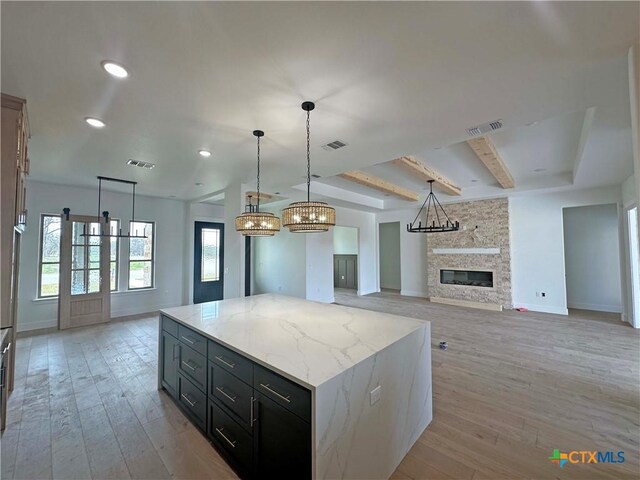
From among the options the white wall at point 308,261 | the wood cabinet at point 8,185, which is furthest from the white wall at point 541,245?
the wood cabinet at point 8,185

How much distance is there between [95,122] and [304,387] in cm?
317

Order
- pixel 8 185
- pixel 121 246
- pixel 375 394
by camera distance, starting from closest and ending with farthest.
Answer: pixel 375 394
pixel 8 185
pixel 121 246

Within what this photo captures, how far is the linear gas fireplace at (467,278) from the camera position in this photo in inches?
280

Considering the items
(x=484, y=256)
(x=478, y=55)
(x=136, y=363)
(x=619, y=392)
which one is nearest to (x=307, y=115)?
(x=478, y=55)

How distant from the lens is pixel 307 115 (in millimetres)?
2568

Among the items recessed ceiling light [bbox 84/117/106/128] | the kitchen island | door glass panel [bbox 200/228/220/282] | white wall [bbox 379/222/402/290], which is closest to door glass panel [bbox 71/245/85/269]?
door glass panel [bbox 200/228/220/282]

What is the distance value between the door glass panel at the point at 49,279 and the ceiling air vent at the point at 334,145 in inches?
228

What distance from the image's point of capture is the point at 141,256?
21.2 ft

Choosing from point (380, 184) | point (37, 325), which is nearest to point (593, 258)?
point (380, 184)

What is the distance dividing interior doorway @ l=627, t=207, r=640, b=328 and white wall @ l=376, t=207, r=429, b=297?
417 centimetres

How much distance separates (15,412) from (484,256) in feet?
27.8

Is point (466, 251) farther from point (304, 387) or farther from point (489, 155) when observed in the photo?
point (304, 387)

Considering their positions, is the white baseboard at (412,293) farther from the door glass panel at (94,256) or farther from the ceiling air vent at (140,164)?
the door glass panel at (94,256)

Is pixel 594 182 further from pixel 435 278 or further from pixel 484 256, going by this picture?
pixel 435 278
